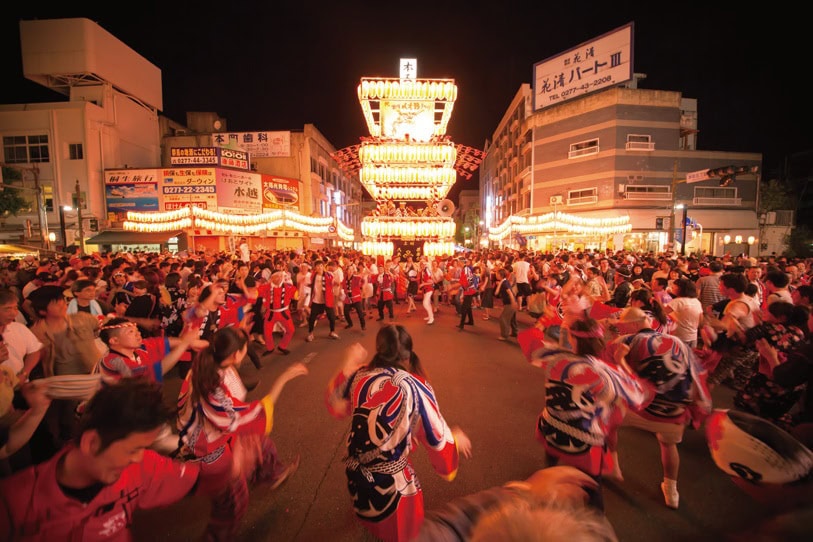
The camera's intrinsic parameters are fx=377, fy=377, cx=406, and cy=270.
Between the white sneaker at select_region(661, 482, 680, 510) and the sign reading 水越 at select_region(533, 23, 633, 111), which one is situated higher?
the sign reading 水越 at select_region(533, 23, 633, 111)

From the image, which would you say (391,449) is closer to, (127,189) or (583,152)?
(127,189)

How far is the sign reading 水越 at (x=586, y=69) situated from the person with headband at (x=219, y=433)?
34405mm

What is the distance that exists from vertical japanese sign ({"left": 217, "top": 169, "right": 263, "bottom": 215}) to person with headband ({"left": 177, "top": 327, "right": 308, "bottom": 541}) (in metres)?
29.5

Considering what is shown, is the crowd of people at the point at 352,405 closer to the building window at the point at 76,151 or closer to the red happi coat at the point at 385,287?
the red happi coat at the point at 385,287

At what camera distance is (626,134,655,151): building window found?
28500mm

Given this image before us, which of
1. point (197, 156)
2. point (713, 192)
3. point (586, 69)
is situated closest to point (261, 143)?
point (197, 156)

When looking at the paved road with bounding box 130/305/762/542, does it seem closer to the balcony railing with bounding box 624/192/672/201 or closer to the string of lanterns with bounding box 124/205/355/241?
the string of lanterns with bounding box 124/205/355/241

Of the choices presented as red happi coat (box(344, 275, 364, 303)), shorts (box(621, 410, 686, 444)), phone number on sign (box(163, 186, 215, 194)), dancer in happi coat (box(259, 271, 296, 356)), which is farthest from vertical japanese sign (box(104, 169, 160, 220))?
shorts (box(621, 410, 686, 444))

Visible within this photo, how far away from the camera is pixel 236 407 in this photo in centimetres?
253

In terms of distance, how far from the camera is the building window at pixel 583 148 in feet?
97.8

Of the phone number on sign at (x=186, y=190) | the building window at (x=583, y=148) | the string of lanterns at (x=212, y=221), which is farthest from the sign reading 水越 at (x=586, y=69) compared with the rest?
the phone number on sign at (x=186, y=190)

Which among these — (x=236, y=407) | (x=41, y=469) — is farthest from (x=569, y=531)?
(x=236, y=407)

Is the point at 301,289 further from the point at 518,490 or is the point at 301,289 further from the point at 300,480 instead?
the point at 518,490

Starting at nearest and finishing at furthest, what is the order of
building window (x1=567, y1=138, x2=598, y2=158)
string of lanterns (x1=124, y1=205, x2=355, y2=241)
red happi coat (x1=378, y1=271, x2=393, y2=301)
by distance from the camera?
red happi coat (x1=378, y1=271, x2=393, y2=301)
string of lanterns (x1=124, y1=205, x2=355, y2=241)
building window (x1=567, y1=138, x2=598, y2=158)
